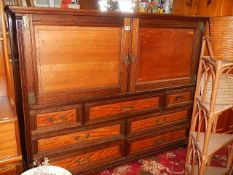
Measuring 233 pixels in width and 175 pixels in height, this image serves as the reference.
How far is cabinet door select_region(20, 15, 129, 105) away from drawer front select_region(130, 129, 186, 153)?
0.60m

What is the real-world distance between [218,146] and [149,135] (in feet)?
2.18

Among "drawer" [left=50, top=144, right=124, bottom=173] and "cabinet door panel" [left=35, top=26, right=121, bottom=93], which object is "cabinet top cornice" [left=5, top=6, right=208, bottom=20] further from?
"drawer" [left=50, top=144, right=124, bottom=173]

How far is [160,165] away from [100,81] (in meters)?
1.05

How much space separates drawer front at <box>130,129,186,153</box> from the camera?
2.06 meters

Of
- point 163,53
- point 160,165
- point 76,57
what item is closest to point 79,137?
point 76,57

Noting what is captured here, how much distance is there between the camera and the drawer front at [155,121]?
1.99 meters

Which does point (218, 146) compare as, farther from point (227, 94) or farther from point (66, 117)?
point (66, 117)

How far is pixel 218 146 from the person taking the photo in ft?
5.17

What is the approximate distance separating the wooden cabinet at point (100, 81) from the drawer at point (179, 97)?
11 millimetres

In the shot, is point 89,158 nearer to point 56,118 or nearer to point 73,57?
point 56,118

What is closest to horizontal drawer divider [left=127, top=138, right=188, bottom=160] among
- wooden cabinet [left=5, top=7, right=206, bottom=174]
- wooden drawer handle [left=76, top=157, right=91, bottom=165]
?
wooden cabinet [left=5, top=7, right=206, bottom=174]

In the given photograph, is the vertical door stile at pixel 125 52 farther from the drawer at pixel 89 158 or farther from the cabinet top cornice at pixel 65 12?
the drawer at pixel 89 158

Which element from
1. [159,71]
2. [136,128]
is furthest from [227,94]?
[136,128]

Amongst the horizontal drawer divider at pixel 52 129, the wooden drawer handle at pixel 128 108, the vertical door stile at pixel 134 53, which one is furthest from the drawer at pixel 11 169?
the vertical door stile at pixel 134 53
